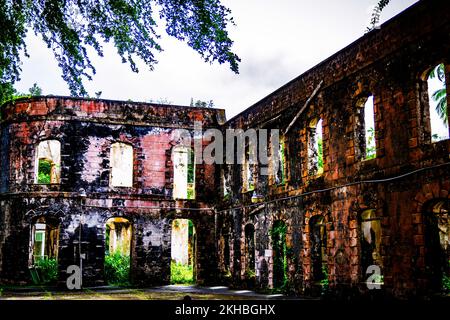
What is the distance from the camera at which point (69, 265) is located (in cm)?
1953

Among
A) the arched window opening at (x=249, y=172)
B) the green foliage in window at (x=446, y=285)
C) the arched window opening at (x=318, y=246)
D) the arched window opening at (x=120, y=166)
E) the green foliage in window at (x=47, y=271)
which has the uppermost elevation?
the arched window opening at (x=120, y=166)

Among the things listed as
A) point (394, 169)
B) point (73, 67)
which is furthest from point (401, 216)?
point (73, 67)

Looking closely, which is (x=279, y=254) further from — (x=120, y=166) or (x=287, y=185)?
(x=120, y=166)

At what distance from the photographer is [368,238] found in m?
16.8

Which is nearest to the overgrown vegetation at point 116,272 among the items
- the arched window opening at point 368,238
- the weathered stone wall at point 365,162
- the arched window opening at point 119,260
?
the arched window opening at point 119,260

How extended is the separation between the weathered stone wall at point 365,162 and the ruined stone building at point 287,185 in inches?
1.3

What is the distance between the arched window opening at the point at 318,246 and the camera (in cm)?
1473

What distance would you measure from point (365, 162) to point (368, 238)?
4971mm

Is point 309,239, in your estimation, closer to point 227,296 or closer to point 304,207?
point 304,207

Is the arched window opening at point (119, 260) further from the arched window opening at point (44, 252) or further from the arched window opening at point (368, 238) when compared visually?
the arched window opening at point (368, 238)

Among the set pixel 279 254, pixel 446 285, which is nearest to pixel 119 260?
pixel 279 254

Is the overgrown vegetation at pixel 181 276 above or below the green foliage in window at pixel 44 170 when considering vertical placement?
below

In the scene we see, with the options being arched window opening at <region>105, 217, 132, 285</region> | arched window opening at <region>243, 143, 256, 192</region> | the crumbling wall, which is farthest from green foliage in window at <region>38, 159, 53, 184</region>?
arched window opening at <region>243, 143, 256, 192</region>

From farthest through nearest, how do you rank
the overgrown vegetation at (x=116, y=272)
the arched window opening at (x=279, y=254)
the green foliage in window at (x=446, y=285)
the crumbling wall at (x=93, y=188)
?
the overgrown vegetation at (x=116, y=272) < the crumbling wall at (x=93, y=188) < the arched window opening at (x=279, y=254) < the green foliage in window at (x=446, y=285)
